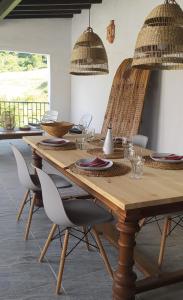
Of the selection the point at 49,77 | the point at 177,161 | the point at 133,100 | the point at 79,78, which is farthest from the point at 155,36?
the point at 49,77

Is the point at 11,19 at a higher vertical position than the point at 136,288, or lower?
higher

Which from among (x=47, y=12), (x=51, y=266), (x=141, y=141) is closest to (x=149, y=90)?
(x=141, y=141)

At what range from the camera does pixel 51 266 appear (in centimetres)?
263

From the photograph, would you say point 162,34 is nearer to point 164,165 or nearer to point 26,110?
point 164,165

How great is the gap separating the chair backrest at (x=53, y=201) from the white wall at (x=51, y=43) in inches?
249

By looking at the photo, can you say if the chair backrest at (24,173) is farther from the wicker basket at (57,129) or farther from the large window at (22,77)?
the large window at (22,77)

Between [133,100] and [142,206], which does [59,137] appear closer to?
[133,100]

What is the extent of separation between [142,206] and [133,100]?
3.47 meters

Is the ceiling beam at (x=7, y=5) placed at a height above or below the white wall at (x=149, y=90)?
above

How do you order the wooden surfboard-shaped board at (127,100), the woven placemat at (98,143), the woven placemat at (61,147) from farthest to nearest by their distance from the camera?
1. the wooden surfboard-shaped board at (127,100)
2. the woven placemat at (98,143)
3. the woven placemat at (61,147)

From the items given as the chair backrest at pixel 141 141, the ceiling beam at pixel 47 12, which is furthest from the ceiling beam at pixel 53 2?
the chair backrest at pixel 141 141

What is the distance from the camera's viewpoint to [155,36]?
7.34 feet

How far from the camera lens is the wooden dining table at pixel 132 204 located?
1.83m

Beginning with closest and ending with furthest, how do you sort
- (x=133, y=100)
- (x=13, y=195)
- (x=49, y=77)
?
(x=13, y=195) → (x=133, y=100) → (x=49, y=77)
